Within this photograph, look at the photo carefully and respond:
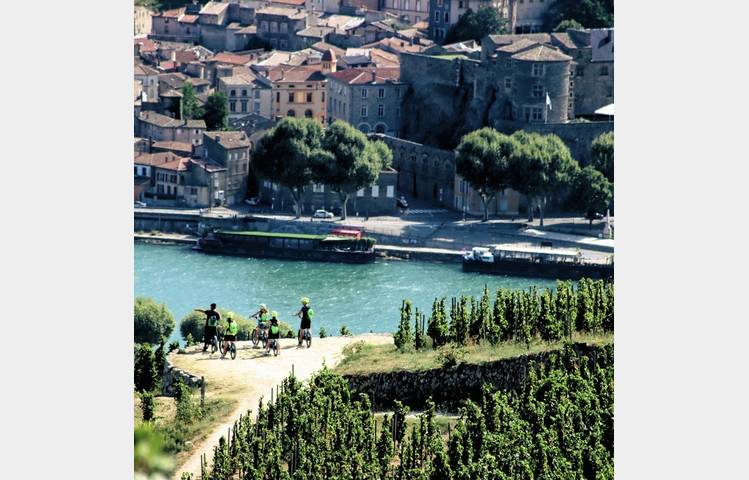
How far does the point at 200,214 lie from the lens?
3169cm

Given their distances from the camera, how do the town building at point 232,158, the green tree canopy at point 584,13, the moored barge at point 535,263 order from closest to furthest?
1. the moored barge at point 535,263
2. the town building at point 232,158
3. the green tree canopy at point 584,13

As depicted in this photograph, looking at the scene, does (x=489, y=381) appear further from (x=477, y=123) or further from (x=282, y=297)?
(x=477, y=123)

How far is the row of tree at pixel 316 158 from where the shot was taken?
31.1m

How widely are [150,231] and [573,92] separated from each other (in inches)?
254

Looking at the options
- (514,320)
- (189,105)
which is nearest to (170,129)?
(189,105)

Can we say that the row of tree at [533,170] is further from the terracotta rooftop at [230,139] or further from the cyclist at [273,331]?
the cyclist at [273,331]

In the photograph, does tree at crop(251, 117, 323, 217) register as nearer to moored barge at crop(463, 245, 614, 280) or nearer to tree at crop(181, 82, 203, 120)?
moored barge at crop(463, 245, 614, 280)

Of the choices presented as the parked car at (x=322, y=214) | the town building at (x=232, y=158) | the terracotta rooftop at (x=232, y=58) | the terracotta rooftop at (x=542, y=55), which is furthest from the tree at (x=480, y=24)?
the parked car at (x=322, y=214)

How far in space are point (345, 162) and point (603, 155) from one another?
11.8 feet

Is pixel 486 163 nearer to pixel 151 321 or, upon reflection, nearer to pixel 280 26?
pixel 151 321

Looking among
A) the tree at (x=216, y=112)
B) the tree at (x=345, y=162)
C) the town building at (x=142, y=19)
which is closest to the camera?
the tree at (x=345, y=162)

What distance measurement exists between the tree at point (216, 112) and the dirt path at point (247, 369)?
2315cm

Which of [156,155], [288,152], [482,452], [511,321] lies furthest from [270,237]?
[482,452]

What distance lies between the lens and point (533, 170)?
2995 cm
